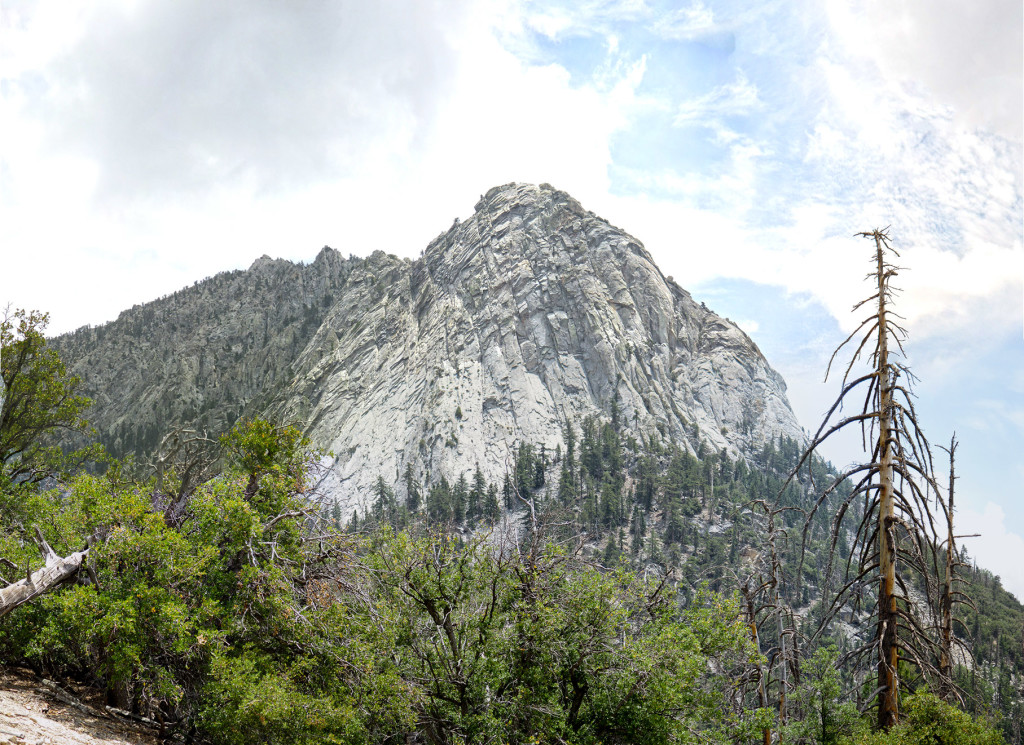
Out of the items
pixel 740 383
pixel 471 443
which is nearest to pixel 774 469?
pixel 740 383

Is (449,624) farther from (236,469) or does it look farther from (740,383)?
(740,383)

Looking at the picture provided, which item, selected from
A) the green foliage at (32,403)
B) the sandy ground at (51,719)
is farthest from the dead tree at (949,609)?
the green foliage at (32,403)

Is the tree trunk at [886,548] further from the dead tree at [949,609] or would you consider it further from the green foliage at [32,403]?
the green foliage at [32,403]

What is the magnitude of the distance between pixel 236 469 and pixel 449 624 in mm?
6650

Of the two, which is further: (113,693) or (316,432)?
(316,432)

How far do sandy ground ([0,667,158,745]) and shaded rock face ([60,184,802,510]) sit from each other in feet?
437

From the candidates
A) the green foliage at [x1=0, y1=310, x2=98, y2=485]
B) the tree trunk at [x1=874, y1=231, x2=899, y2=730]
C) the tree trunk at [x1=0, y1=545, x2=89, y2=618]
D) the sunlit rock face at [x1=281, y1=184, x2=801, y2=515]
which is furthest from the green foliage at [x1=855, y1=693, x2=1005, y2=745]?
the sunlit rock face at [x1=281, y1=184, x2=801, y2=515]

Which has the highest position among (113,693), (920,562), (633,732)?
(920,562)

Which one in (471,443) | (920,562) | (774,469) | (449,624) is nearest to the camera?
(920,562)

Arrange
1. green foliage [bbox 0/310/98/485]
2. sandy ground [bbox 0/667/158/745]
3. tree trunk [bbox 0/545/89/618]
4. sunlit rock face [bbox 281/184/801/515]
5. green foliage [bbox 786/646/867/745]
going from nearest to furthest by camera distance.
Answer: sandy ground [bbox 0/667/158/745] → tree trunk [bbox 0/545/89/618] → green foliage [bbox 786/646/867/745] → green foliage [bbox 0/310/98/485] → sunlit rock face [bbox 281/184/801/515]

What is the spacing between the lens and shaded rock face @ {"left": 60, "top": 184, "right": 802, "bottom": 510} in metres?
155

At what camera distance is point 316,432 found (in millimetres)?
161500

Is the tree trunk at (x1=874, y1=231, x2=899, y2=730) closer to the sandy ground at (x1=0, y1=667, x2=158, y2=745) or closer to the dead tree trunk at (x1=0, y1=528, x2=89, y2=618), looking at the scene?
the sandy ground at (x1=0, y1=667, x2=158, y2=745)

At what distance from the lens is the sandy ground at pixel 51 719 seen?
9.58 metres
